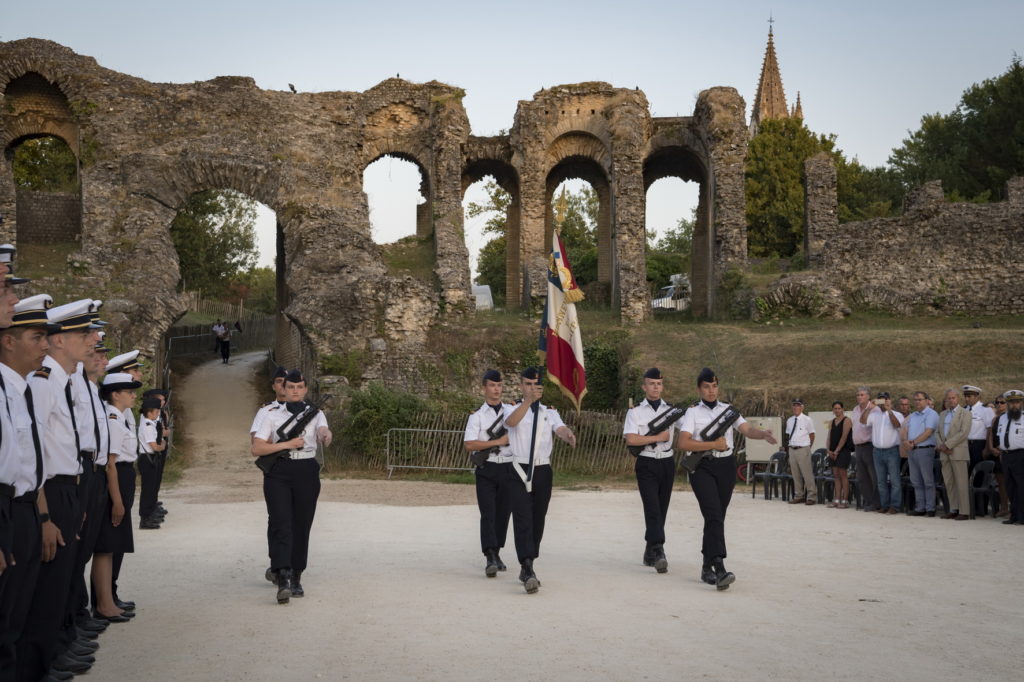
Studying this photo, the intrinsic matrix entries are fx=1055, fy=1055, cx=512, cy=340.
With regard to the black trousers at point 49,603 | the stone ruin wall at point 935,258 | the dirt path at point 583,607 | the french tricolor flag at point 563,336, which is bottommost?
the dirt path at point 583,607

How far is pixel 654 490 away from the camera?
11.1 metres

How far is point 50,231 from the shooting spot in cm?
3384

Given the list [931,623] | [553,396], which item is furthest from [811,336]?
[931,623]

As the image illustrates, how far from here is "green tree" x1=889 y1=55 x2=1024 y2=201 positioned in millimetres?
50781

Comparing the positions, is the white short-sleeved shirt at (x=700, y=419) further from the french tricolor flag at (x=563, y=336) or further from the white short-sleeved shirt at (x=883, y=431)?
the white short-sleeved shirt at (x=883, y=431)

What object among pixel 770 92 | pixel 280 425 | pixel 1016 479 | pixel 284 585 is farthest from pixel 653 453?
pixel 770 92

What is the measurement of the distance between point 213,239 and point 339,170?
27.6 meters

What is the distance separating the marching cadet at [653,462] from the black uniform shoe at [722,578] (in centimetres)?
109

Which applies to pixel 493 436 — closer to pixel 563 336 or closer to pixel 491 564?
pixel 491 564

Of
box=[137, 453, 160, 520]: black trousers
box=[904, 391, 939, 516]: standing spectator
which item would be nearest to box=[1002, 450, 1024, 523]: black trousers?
box=[904, 391, 939, 516]: standing spectator

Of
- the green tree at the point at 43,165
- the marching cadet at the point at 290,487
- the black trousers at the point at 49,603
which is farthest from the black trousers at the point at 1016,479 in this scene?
the green tree at the point at 43,165

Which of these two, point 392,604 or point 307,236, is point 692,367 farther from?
point 392,604

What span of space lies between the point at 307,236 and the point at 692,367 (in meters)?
12.5

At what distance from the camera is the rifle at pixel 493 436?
1097cm
